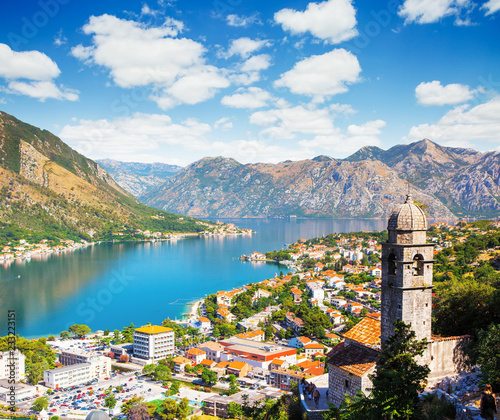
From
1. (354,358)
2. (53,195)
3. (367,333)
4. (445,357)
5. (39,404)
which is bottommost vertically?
(39,404)

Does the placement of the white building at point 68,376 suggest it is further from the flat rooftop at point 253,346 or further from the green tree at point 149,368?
the flat rooftop at point 253,346

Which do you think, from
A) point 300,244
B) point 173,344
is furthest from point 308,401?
point 300,244

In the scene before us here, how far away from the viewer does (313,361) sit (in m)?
25.9

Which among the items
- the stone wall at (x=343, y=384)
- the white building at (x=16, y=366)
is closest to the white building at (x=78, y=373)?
the white building at (x=16, y=366)

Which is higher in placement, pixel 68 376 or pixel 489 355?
pixel 489 355

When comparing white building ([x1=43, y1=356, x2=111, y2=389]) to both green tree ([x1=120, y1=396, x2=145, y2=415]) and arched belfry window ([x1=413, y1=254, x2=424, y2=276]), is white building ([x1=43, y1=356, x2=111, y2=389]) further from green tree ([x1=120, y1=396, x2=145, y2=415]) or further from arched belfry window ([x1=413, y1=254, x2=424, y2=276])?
arched belfry window ([x1=413, y1=254, x2=424, y2=276])

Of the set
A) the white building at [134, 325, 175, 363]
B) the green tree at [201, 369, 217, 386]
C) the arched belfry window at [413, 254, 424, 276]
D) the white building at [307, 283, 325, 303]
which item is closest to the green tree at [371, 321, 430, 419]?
the arched belfry window at [413, 254, 424, 276]

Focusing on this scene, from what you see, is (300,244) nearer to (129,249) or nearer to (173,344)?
(129,249)

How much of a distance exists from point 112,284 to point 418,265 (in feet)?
167

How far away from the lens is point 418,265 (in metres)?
8.34

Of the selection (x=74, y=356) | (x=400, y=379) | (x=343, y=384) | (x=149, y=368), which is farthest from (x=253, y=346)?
(x=400, y=379)

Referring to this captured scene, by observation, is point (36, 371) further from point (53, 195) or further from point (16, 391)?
point (53, 195)

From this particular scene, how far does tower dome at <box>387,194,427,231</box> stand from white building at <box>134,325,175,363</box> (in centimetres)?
2401

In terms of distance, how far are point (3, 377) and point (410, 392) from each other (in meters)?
26.1
